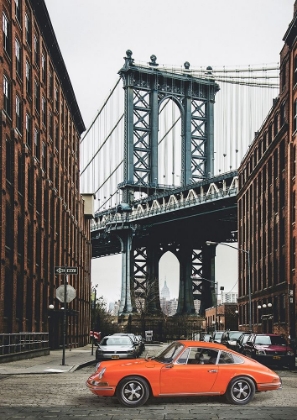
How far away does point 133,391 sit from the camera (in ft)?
47.1

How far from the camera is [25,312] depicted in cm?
3856

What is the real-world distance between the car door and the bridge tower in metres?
81.7

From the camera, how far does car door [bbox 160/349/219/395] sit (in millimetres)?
14398

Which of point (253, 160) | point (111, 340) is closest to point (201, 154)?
point (253, 160)

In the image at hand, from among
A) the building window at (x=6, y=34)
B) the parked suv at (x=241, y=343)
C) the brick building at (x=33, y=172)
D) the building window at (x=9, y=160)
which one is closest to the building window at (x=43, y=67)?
the brick building at (x=33, y=172)

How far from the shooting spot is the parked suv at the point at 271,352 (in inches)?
1166

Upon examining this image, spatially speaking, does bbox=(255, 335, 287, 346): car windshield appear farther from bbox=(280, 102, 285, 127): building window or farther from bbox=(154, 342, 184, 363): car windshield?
bbox=(280, 102, 285, 127): building window

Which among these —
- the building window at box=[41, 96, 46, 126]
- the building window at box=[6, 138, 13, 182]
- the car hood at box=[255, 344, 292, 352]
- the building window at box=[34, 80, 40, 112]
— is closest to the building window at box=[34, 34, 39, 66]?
the building window at box=[34, 80, 40, 112]

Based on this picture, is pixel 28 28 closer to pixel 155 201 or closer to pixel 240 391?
pixel 240 391

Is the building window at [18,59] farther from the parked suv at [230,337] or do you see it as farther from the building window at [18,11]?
the parked suv at [230,337]

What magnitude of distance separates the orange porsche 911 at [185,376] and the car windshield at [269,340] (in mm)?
16048

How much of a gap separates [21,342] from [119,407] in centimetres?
2146

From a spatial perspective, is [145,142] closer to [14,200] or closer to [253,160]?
[253,160]

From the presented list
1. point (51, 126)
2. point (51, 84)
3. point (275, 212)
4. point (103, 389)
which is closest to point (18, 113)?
point (51, 126)
